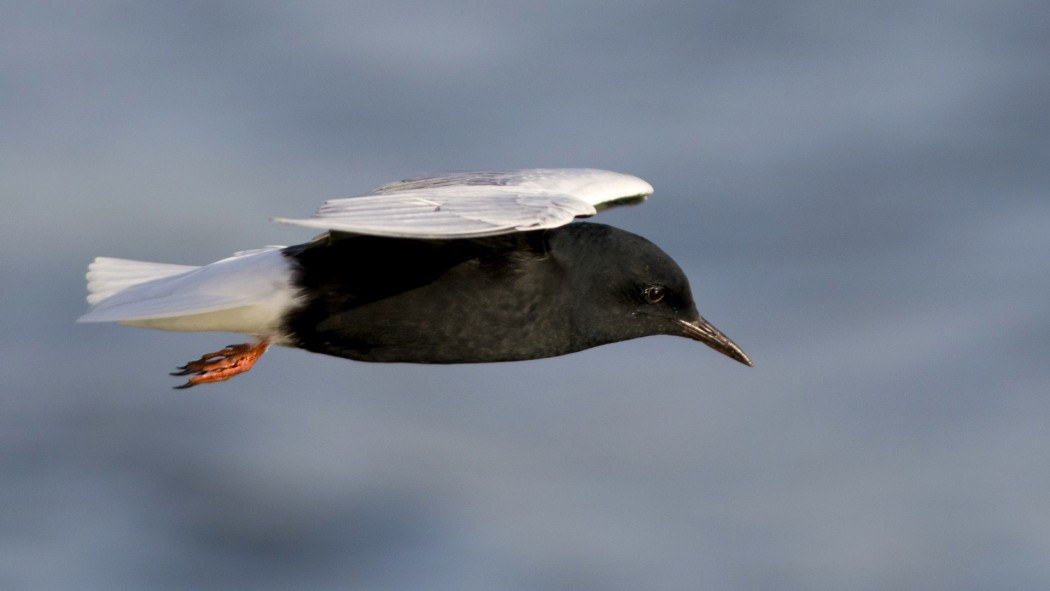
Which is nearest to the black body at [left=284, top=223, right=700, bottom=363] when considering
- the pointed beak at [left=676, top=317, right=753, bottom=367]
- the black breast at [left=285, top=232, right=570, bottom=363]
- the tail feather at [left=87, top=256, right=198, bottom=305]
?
the black breast at [left=285, top=232, right=570, bottom=363]

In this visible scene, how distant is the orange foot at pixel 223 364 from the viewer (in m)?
7.89

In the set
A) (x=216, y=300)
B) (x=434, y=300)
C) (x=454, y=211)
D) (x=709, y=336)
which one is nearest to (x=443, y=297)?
(x=434, y=300)

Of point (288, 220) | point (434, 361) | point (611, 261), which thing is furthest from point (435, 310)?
point (288, 220)

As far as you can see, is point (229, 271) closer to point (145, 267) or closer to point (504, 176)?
point (145, 267)

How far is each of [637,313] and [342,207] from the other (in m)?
1.67

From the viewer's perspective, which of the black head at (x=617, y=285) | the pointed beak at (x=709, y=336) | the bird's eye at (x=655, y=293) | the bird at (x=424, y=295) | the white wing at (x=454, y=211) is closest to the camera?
the white wing at (x=454, y=211)

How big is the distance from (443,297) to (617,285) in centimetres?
80

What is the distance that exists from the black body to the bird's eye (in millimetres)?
314

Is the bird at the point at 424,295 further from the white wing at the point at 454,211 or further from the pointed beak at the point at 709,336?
the pointed beak at the point at 709,336

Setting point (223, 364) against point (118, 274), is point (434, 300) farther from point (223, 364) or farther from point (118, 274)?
point (118, 274)

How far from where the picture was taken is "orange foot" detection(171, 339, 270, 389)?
7.89 m

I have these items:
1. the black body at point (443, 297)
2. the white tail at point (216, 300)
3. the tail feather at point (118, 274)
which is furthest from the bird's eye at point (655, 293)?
the tail feather at point (118, 274)

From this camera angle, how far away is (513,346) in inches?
293

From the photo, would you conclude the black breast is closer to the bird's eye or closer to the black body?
the black body
